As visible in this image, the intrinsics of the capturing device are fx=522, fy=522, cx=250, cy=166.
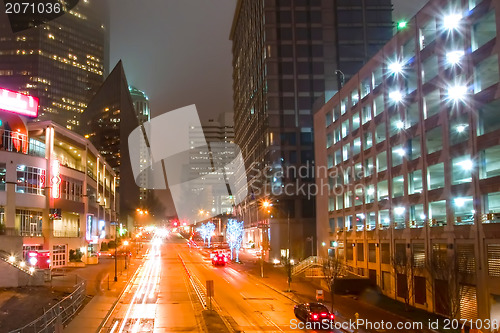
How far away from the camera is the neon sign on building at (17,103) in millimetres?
63547

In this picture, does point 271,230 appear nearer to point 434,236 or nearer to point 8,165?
point 8,165

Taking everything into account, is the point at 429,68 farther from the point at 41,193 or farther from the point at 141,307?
the point at 41,193

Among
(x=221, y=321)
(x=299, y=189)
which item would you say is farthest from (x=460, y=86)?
(x=299, y=189)

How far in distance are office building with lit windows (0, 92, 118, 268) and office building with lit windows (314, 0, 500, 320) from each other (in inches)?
1484

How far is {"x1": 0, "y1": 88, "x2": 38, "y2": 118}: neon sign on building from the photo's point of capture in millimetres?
63547

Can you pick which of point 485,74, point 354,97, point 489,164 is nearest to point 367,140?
point 354,97

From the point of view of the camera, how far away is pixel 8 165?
6259 centimetres

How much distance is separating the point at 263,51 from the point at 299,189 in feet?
89.8

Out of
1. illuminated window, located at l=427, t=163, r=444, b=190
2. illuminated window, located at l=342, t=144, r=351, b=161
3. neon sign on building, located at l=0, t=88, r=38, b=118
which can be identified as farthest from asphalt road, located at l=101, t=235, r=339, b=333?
neon sign on building, located at l=0, t=88, r=38, b=118

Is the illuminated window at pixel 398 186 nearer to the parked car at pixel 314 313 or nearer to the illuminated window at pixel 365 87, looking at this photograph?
the illuminated window at pixel 365 87

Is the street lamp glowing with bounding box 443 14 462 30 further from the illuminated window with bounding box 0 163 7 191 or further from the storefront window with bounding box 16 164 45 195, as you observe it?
the illuminated window with bounding box 0 163 7 191

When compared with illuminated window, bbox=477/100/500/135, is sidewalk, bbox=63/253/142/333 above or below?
below

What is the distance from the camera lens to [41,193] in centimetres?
6756

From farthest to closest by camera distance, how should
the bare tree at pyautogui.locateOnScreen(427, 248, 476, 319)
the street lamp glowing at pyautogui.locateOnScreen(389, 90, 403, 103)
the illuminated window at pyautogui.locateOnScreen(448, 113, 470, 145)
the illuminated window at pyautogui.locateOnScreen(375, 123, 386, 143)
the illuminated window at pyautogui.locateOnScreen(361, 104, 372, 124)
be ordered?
the illuminated window at pyautogui.locateOnScreen(361, 104, 372, 124), the illuminated window at pyautogui.locateOnScreen(375, 123, 386, 143), the street lamp glowing at pyautogui.locateOnScreen(389, 90, 403, 103), the illuminated window at pyautogui.locateOnScreen(448, 113, 470, 145), the bare tree at pyautogui.locateOnScreen(427, 248, 476, 319)
